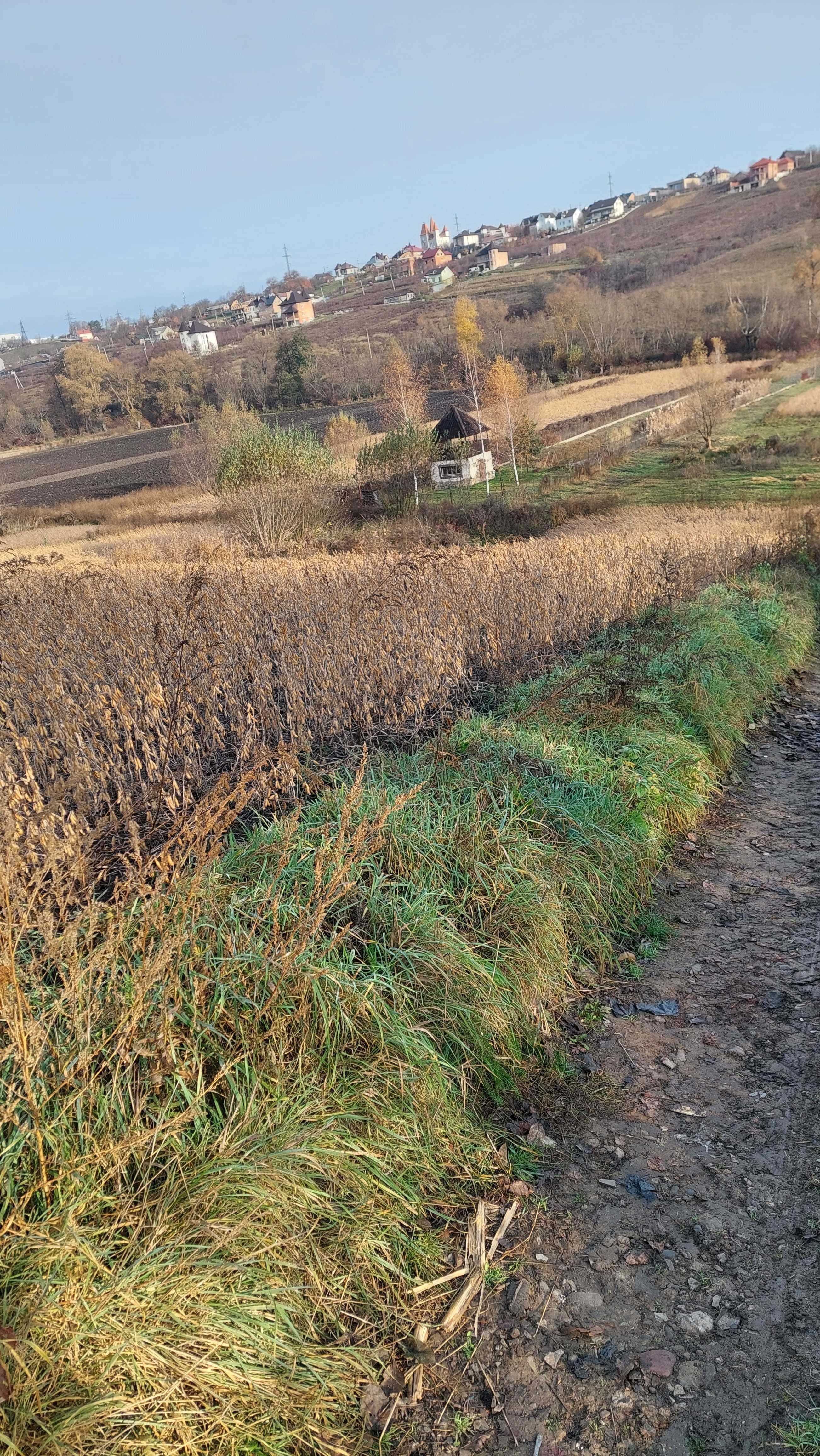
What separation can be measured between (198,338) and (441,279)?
145 feet

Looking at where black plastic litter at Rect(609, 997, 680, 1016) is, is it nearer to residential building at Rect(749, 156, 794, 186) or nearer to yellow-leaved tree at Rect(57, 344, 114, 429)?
yellow-leaved tree at Rect(57, 344, 114, 429)

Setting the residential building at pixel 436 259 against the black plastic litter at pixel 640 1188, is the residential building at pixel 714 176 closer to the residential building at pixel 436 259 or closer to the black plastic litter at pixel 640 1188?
the residential building at pixel 436 259

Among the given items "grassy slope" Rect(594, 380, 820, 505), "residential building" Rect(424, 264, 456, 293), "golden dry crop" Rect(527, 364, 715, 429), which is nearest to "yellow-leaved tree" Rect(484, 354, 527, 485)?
"golden dry crop" Rect(527, 364, 715, 429)

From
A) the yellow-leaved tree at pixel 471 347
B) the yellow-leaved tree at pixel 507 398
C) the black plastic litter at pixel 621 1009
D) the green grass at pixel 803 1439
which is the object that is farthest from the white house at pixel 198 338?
the green grass at pixel 803 1439

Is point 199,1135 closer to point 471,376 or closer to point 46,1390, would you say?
point 46,1390

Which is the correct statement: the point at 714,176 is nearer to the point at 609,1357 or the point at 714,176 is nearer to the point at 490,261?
the point at 490,261

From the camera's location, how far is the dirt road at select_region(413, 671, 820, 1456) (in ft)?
7.76

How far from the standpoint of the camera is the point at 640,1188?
3102mm

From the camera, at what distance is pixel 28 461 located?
236ft

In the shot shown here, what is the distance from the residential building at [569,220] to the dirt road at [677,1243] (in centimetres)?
21122

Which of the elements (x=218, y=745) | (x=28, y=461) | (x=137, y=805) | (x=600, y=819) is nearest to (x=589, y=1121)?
(x=600, y=819)

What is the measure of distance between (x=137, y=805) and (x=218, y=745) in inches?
40.5

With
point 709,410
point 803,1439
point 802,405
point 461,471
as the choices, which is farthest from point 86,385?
point 803,1439

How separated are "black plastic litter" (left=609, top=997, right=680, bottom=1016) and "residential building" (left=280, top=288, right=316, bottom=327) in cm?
13476
